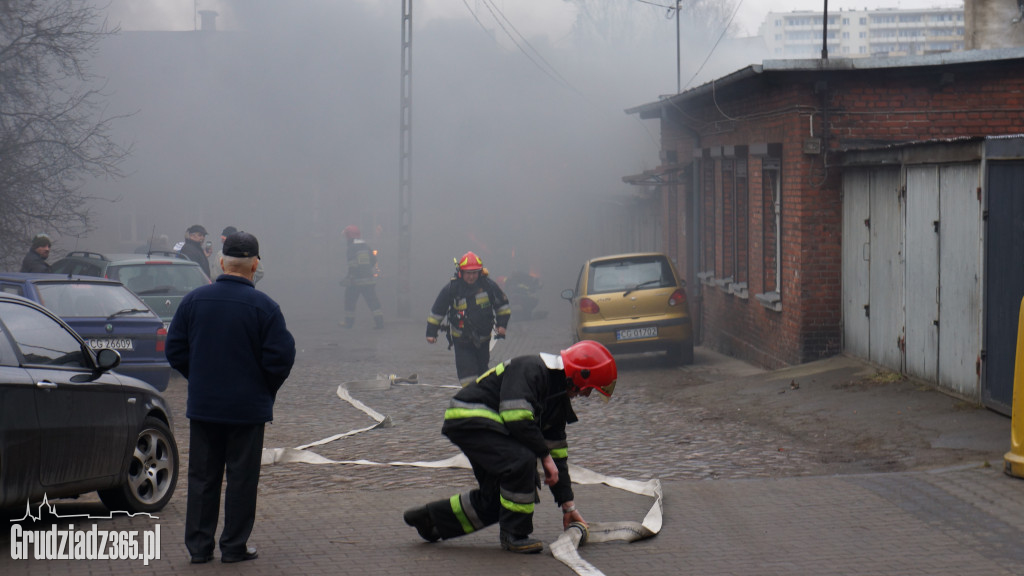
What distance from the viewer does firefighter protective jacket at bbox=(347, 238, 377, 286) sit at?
24312 mm

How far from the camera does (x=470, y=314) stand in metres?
12.3

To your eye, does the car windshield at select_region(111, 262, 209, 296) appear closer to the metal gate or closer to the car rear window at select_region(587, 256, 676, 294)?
the car rear window at select_region(587, 256, 676, 294)

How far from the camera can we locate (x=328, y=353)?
19.7 metres

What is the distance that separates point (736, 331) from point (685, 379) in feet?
8.24

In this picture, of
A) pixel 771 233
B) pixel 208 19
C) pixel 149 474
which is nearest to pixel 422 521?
pixel 149 474

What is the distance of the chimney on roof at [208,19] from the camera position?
161ft

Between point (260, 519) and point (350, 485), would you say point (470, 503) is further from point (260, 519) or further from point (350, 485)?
point (350, 485)

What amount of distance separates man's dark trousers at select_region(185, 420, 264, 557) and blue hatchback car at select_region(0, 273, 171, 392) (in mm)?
7561

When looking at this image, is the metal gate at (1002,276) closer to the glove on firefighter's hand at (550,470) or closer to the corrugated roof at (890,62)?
the corrugated roof at (890,62)

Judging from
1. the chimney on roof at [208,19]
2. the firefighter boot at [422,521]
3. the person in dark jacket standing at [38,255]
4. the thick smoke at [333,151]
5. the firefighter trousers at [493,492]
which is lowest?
the firefighter boot at [422,521]

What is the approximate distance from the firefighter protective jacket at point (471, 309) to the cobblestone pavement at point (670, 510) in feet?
3.41

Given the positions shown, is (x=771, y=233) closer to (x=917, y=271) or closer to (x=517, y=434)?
(x=917, y=271)

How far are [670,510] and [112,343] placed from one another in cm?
816

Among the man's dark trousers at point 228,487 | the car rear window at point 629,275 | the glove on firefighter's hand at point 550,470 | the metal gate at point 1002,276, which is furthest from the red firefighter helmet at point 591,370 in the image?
the car rear window at point 629,275
